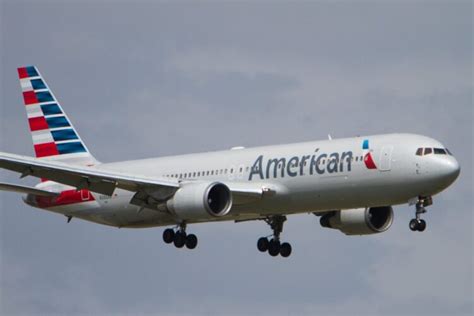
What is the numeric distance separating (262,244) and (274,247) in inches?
24.6

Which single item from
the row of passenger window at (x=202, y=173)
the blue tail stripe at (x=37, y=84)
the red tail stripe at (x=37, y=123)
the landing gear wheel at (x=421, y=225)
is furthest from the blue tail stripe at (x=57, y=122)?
the landing gear wheel at (x=421, y=225)

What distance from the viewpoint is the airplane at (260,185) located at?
6894 centimetres

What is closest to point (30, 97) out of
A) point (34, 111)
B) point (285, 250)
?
point (34, 111)

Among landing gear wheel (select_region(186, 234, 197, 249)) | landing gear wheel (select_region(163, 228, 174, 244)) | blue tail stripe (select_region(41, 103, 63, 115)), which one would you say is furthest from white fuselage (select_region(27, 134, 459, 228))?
blue tail stripe (select_region(41, 103, 63, 115))

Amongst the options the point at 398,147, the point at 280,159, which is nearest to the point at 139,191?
the point at 280,159

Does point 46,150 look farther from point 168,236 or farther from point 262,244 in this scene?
point 262,244

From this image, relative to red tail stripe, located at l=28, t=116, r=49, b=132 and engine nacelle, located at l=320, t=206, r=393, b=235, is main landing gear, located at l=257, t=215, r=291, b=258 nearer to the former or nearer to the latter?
engine nacelle, located at l=320, t=206, r=393, b=235

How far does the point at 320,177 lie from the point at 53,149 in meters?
18.3

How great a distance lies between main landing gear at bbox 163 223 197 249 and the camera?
247ft

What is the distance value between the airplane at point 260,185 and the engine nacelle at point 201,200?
4 centimetres

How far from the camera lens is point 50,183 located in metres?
79.8

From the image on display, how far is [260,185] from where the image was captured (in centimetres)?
7231

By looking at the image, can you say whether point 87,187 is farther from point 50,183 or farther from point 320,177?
point 320,177

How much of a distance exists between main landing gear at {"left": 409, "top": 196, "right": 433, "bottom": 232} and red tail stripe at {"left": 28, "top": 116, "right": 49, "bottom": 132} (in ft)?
77.3
